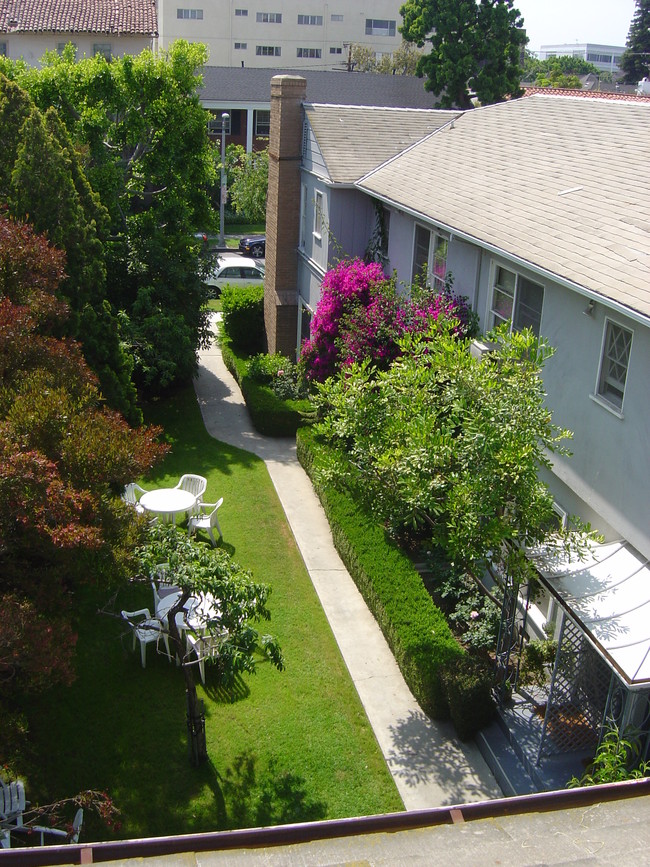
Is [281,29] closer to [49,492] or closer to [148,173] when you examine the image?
[148,173]

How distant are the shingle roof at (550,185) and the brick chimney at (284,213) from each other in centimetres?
371

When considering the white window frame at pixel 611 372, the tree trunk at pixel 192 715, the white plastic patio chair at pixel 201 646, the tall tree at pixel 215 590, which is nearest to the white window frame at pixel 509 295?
the white window frame at pixel 611 372

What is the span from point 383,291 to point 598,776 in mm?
Result: 10837

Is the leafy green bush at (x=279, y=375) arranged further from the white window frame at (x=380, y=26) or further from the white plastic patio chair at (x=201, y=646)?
the white window frame at (x=380, y=26)

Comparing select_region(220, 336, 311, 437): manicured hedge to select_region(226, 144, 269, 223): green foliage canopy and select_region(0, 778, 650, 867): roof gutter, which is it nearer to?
select_region(0, 778, 650, 867): roof gutter

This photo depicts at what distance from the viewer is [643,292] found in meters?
10.1

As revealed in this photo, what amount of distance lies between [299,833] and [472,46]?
1927 inches

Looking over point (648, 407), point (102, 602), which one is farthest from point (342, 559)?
point (648, 407)

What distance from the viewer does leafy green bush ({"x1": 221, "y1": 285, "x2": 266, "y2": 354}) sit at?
26.8 meters

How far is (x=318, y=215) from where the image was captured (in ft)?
74.0

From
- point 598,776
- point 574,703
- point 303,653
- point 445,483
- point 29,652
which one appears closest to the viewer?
point 29,652

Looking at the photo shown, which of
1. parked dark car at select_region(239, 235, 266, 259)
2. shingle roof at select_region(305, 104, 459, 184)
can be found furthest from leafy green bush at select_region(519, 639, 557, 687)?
parked dark car at select_region(239, 235, 266, 259)

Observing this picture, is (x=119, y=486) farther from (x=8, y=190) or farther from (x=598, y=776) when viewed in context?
(x=8, y=190)

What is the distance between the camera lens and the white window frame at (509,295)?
44.5ft
